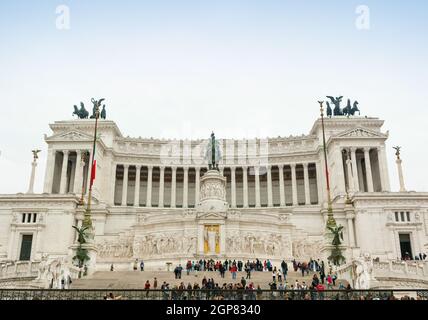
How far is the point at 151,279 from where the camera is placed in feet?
116

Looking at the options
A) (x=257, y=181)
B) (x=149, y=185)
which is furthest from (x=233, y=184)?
(x=149, y=185)

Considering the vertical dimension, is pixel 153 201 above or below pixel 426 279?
above

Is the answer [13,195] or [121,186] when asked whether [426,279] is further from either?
[121,186]

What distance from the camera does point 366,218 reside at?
56.7 metres

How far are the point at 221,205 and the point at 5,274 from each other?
23420 mm

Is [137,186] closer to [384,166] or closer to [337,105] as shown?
[337,105]

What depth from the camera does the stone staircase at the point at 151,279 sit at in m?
32.6

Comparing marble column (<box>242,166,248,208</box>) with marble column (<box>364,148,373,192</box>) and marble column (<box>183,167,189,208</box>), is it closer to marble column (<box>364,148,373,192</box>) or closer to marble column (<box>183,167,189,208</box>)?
marble column (<box>183,167,189,208</box>)

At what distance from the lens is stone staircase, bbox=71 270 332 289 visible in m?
A: 32.6

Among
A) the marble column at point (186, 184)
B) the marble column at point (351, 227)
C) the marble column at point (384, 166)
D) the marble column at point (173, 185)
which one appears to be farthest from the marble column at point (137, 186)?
the marble column at point (384, 166)

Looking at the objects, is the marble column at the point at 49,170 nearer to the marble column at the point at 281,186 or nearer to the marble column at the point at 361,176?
the marble column at the point at 281,186
